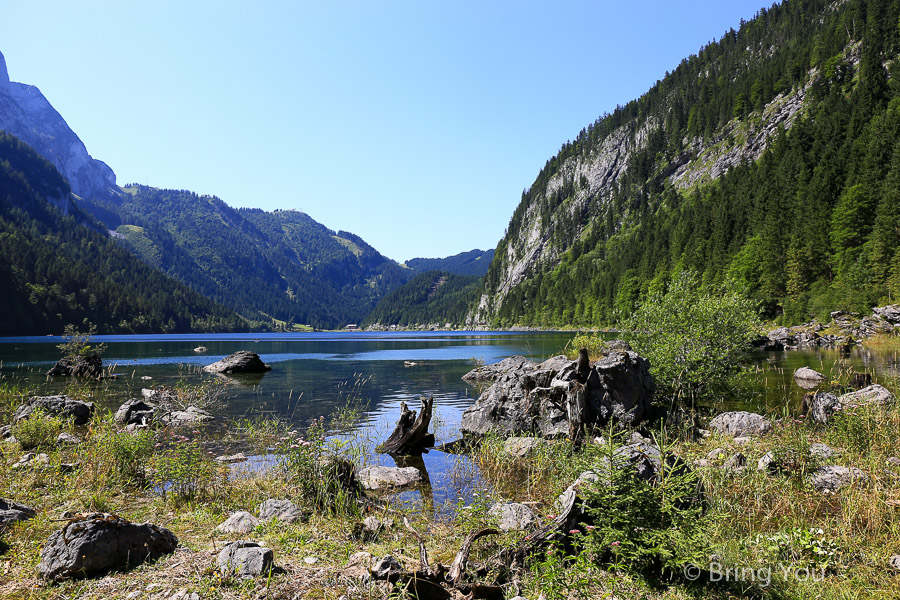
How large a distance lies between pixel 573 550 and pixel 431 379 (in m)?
30.6

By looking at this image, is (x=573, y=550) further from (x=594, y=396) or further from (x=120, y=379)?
(x=120, y=379)

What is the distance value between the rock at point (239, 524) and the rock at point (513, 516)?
158 inches

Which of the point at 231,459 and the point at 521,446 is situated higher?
the point at 521,446

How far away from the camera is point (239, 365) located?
43.4 meters

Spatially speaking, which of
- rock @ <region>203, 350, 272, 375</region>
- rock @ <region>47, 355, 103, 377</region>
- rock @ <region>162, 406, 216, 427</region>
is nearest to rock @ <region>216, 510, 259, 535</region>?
rock @ <region>162, 406, 216, 427</region>

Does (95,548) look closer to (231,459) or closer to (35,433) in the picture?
(231,459)

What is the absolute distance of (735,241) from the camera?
101m

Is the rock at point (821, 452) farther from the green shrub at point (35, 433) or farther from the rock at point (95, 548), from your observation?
the green shrub at point (35, 433)

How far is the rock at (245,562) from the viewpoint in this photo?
5.09m

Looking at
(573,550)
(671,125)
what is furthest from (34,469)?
(671,125)

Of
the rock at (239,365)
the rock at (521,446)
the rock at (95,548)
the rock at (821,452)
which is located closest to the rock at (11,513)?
the rock at (95,548)

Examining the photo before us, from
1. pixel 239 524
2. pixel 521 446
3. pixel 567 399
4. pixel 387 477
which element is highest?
pixel 567 399

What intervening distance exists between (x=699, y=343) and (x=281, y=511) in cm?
1667

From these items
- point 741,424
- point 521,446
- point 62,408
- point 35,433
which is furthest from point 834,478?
point 62,408
